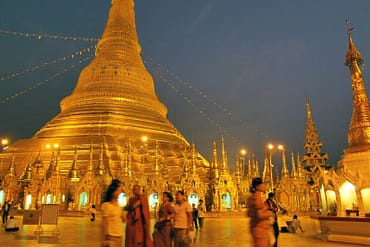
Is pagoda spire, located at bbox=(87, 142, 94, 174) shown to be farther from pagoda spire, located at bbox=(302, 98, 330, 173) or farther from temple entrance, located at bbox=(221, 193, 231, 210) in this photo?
pagoda spire, located at bbox=(302, 98, 330, 173)

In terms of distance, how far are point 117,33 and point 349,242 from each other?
46354mm

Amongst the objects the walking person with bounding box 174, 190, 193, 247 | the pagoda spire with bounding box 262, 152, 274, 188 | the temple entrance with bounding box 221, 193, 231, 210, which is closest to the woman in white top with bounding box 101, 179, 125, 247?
Answer: the walking person with bounding box 174, 190, 193, 247

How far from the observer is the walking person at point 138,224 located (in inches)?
255

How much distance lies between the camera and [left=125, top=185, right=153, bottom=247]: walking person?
6.48 metres

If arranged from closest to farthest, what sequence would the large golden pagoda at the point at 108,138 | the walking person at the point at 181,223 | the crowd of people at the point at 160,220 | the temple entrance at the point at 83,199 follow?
the crowd of people at the point at 160,220 < the walking person at the point at 181,223 < the temple entrance at the point at 83,199 < the large golden pagoda at the point at 108,138

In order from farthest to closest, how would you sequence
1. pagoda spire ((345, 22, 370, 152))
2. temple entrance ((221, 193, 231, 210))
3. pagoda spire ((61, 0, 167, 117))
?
pagoda spire ((61, 0, 167, 117)), temple entrance ((221, 193, 231, 210)), pagoda spire ((345, 22, 370, 152))

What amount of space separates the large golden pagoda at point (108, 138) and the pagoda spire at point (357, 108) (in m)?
16.4

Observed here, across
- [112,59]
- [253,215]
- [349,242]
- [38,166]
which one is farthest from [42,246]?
[112,59]

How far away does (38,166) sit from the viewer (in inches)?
1385

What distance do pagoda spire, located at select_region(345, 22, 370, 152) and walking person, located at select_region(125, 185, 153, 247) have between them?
1617 centimetres

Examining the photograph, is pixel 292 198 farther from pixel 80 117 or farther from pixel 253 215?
pixel 253 215

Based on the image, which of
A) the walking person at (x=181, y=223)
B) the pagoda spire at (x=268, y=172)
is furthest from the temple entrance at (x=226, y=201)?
the walking person at (x=181, y=223)

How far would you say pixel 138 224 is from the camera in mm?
6559

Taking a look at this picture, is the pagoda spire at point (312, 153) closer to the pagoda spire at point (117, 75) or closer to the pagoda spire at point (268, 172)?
the pagoda spire at point (268, 172)
